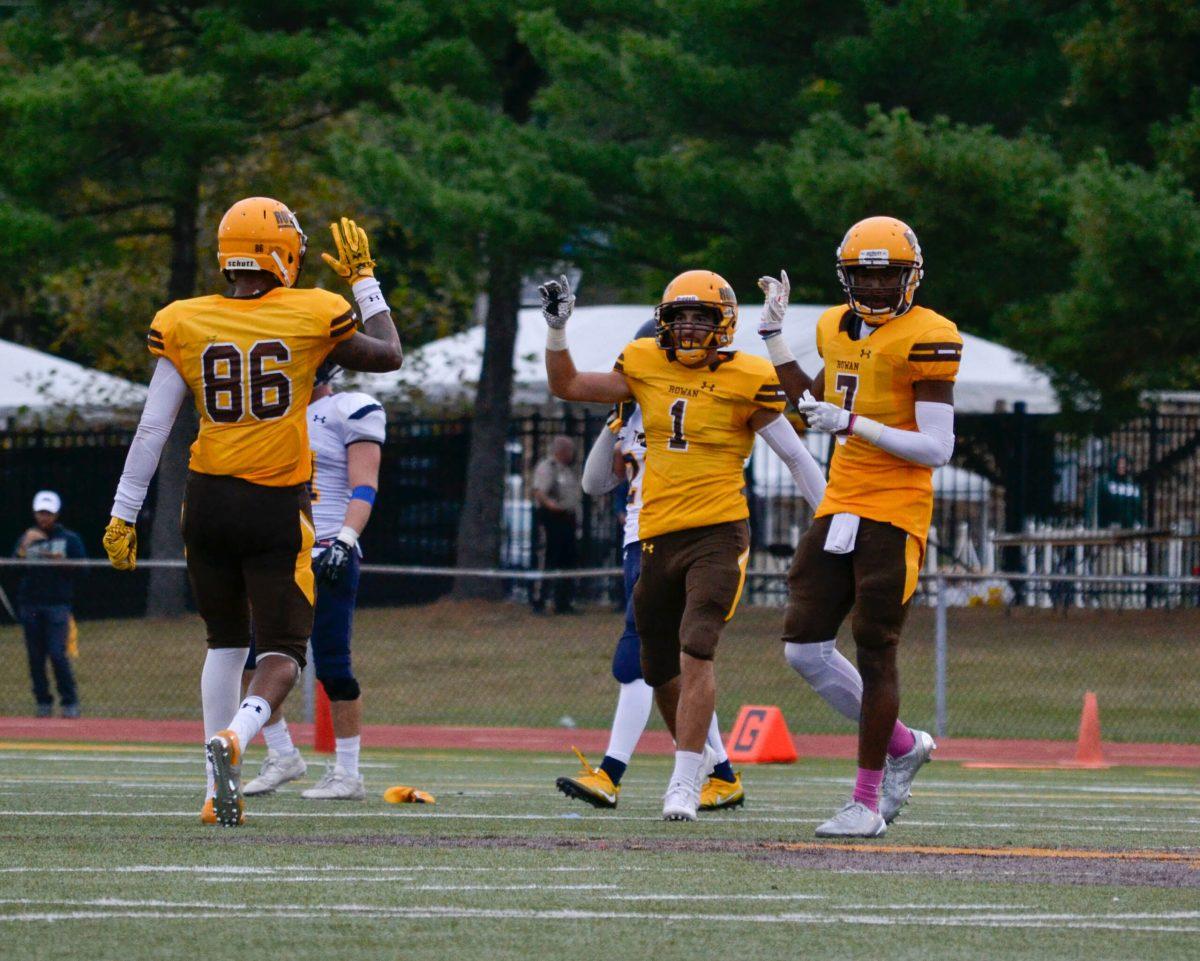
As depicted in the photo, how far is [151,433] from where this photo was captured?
763 centimetres

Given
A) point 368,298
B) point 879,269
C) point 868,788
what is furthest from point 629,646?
point 879,269

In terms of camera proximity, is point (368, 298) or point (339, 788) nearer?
point (368, 298)

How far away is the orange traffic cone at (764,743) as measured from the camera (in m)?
14.4

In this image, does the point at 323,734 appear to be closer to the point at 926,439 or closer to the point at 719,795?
the point at 719,795

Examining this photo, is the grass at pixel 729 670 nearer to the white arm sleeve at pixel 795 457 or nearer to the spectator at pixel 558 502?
the spectator at pixel 558 502

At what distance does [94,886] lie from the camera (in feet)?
18.8

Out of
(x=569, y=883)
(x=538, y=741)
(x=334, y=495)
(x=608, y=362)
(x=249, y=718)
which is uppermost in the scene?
(x=608, y=362)

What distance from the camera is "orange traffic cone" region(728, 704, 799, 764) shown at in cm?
1439

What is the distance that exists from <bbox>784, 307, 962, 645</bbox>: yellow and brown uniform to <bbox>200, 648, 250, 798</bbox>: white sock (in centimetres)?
189

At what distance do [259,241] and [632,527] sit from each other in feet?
7.07

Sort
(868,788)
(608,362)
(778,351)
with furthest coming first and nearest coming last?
(608,362)
(778,351)
(868,788)

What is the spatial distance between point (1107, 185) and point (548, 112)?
6.73 m

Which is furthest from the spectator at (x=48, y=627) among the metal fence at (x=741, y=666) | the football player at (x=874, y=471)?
the football player at (x=874, y=471)

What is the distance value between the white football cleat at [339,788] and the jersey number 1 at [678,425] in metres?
2.04
